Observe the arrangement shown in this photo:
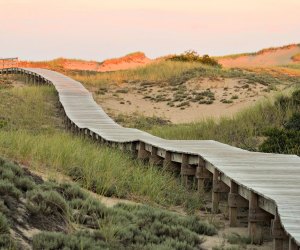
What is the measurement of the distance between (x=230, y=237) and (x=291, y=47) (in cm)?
7364

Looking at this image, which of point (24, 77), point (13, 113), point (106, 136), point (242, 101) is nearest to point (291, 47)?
point (24, 77)

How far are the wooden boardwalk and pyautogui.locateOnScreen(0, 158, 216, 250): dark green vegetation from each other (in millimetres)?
699

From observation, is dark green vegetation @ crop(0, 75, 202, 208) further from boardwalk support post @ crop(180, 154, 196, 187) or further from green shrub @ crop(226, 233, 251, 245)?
green shrub @ crop(226, 233, 251, 245)

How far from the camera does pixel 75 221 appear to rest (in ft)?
26.2

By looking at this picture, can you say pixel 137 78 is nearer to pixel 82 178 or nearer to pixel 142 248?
pixel 82 178

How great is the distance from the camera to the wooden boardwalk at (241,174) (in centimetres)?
729

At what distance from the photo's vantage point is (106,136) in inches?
669

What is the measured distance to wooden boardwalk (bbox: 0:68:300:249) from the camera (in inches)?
287

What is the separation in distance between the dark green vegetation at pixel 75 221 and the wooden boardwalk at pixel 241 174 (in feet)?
2.29

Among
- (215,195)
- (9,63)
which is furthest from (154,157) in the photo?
(9,63)

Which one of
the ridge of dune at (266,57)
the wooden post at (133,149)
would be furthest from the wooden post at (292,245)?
the ridge of dune at (266,57)

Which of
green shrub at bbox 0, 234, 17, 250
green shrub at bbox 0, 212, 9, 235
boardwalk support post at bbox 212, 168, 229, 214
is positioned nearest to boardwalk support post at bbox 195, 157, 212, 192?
boardwalk support post at bbox 212, 168, 229, 214

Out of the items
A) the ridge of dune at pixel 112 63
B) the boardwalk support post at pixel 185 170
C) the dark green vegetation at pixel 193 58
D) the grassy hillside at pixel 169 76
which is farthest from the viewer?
the ridge of dune at pixel 112 63

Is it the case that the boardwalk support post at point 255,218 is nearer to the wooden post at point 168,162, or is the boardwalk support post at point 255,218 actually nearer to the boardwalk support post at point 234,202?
the boardwalk support post at point 234,202
